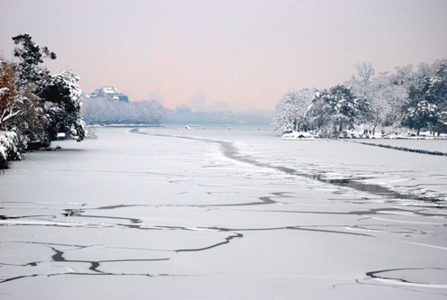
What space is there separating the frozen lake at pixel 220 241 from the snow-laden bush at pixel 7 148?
5.91 metres

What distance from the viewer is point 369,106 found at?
4168 inches

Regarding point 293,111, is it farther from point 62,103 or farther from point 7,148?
point 7,148

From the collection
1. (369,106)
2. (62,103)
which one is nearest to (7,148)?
(62,103)

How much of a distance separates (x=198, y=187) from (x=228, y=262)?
31.1 feet

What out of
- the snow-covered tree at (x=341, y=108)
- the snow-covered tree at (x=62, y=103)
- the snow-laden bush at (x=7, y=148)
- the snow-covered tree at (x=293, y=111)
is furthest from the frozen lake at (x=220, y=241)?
the snow-covered tree at (x=293, y=111)

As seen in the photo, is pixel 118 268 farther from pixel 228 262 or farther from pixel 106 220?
pixel 106 220

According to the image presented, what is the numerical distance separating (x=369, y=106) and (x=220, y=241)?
101718mm

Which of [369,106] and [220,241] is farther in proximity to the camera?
[369,106]

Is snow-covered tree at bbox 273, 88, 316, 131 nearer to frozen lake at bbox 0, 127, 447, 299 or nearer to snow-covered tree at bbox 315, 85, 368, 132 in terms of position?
snow-covered tree at bbox 315, 85, 368, 132

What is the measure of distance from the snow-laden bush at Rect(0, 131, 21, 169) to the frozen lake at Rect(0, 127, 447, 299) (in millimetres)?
5907

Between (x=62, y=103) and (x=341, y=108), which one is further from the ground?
(x=341, y=108)

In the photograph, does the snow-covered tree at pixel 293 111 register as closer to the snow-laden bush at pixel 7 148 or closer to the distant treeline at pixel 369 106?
the distant treeline at pixel 369 106

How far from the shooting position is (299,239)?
29.6 ft

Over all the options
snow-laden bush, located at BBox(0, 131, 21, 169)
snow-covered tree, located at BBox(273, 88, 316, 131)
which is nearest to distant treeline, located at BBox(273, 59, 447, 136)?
snow-covered tree, located at BBox(273, 88, 316, 131)
